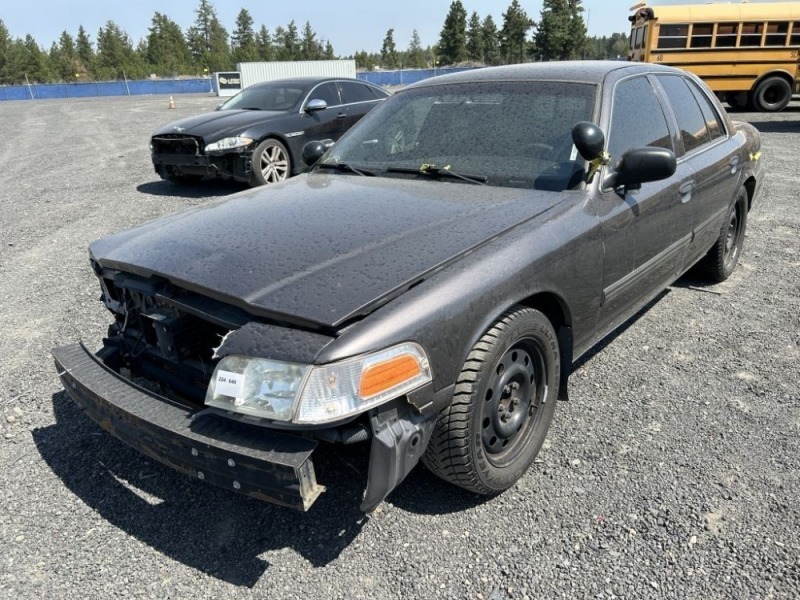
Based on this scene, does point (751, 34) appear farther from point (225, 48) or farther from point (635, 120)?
point (225, 48)

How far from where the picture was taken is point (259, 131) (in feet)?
26.1

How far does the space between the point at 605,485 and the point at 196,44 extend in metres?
112

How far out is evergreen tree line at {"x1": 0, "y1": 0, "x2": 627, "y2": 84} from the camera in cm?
6706

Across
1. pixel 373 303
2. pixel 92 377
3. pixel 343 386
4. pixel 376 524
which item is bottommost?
pixel 376 524

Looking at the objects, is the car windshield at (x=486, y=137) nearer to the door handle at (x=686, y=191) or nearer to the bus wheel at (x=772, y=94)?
the door handle at (x=686, y=191)

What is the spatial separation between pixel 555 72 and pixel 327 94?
6426 mm

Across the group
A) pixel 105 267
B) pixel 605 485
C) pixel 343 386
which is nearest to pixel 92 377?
pixel 105 267

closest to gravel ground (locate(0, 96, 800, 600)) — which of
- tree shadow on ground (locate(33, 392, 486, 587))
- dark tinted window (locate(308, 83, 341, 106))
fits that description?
tree shadow on ground (locate(33, 392, 486, 587))

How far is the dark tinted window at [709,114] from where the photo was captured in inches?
163

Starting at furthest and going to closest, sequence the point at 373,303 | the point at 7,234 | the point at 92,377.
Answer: the point at 7,234
the point at 92,377
the point at 373,303

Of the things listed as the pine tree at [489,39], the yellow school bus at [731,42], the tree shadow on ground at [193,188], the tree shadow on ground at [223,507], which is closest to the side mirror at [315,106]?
the tree shadow on ground at [193,188]

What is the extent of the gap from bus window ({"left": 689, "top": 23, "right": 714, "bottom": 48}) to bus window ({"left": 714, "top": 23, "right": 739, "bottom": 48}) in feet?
0.68

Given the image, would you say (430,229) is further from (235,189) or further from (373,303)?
(235,189)

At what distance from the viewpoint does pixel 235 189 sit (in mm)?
8797
